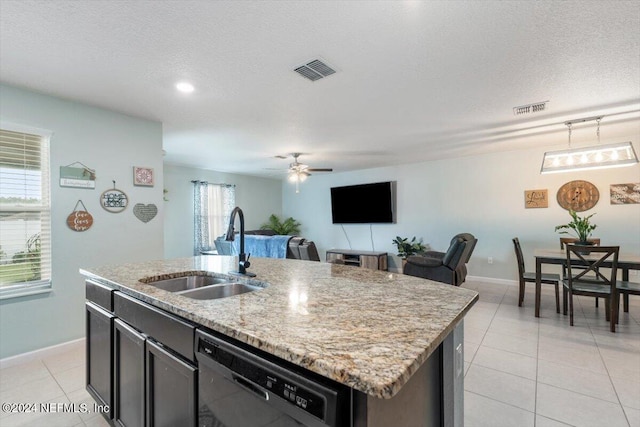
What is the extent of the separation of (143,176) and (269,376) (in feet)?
10.7

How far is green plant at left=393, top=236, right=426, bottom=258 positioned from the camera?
5883 mm

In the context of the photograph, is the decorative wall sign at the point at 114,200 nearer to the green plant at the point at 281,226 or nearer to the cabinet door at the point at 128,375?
the cabinet door at the point at 128,375

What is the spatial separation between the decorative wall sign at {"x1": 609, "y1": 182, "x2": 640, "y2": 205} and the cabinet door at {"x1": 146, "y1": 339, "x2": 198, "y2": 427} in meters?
5.85

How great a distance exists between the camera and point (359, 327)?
37.2 inches

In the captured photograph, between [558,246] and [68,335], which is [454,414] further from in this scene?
[558,246]

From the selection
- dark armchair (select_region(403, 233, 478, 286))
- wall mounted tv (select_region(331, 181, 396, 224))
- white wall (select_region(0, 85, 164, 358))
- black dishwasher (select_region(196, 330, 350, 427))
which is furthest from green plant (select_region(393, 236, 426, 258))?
black dishwasher (select_region(196, 330, 350, 427))

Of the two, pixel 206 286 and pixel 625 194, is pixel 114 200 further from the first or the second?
pixel 625 194

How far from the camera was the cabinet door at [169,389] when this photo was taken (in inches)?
44.9

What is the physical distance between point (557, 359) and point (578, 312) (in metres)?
1.64

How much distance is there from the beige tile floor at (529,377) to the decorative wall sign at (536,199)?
199cm

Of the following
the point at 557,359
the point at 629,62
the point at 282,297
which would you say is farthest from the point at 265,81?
the point at 557,359

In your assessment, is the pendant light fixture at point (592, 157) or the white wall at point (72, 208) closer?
the white wall at point (72, 208)

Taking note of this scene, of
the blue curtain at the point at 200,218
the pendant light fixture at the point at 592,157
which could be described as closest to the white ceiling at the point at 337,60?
the pendant light fixture at the point at 592,157

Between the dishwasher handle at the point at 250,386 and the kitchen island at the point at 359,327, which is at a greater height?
the kitchen island at the point at 359,327
